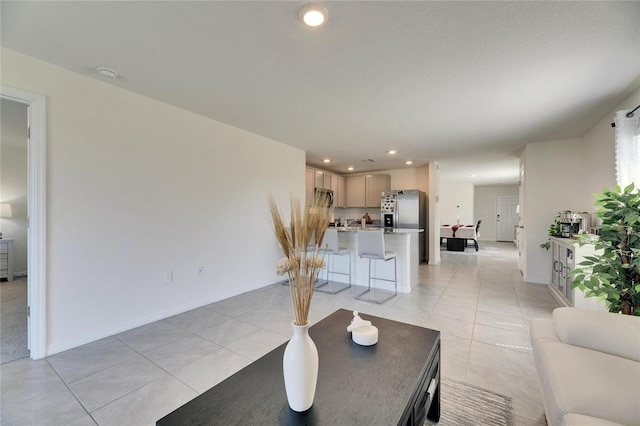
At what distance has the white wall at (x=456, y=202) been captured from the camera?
1017 centimetres

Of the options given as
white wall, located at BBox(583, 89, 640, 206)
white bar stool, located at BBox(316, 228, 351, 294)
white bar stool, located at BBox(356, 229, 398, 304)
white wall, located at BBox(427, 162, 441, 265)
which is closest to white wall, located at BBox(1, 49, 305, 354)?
white bar stool, located at BBox(316, 228, 351, 294)

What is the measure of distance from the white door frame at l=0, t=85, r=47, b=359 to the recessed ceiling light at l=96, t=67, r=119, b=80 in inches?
20.5

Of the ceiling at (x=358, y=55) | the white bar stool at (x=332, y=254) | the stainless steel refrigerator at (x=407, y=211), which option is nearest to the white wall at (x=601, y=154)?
the ceiling at (x=358, y=55)

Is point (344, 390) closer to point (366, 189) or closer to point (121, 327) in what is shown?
point (121, 327)

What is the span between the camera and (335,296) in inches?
148

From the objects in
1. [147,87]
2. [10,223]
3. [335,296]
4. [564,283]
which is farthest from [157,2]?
[10,223]

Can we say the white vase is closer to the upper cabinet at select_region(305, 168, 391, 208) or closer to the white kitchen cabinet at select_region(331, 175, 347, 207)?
the upper cabinet at select_region(305, 168, 391, 208)

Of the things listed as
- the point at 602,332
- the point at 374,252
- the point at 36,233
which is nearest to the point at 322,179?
the point at 374,252

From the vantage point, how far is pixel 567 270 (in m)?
3.23

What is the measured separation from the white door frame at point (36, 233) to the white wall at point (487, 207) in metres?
13.2

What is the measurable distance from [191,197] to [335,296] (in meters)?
2.43

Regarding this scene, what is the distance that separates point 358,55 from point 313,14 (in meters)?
0.56

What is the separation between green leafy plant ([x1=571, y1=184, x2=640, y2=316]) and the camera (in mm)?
1672

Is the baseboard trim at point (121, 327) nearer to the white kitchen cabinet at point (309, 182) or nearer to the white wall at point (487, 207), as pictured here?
the white kitchen cabinet at point (309, 182)
